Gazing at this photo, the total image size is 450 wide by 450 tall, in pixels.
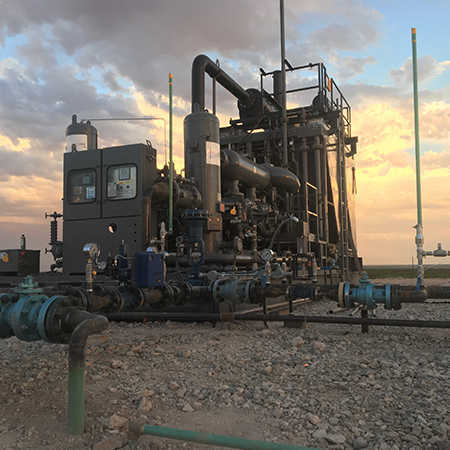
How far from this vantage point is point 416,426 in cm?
287

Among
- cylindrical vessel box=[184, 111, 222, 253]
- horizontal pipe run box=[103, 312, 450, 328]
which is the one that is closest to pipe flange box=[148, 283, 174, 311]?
horizontal pipe run box=[103, 312, 450, 328]

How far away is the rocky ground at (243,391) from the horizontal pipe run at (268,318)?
0.24 metres

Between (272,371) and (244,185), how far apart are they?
6.66 metres

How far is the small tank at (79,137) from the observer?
9.05 meters

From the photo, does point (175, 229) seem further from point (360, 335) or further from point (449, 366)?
point (449, 366)

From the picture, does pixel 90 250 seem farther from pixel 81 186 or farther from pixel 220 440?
pixel 81 186

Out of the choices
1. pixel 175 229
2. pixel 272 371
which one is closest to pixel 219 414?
pixel 272 371

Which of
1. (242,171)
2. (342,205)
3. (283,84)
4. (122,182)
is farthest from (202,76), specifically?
(342,205)

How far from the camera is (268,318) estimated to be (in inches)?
239

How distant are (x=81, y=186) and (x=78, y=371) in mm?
5916

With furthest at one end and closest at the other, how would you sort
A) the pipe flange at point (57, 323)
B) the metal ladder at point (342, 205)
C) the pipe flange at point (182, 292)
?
the metal ladder at point (342, 205), the pipe flange at point (182, 292), the pipe flange at point (57, 323)

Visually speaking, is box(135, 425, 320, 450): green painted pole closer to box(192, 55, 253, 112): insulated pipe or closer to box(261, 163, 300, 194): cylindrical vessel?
box(192, 55, 253, 112): insulated pipe

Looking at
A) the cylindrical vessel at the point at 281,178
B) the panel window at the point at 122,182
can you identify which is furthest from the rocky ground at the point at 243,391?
the cylindrical vessel at the point at 281,178

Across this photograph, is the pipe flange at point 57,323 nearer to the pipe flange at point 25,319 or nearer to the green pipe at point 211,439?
the pipe flange at point 25,319
